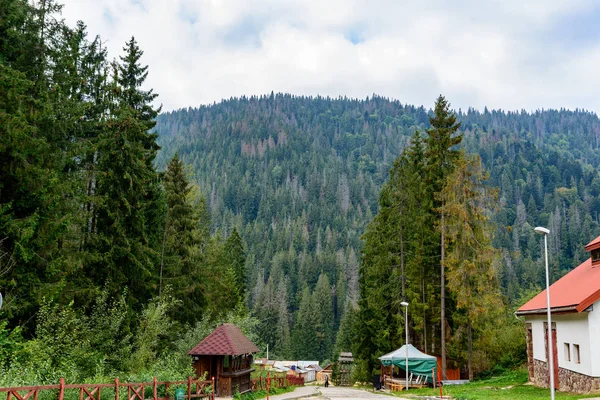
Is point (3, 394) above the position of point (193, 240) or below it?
below

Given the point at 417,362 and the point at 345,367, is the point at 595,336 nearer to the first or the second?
the point at 417,362

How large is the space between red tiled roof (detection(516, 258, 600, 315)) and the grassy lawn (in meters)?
3.17

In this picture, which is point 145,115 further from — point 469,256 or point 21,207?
point 469,256

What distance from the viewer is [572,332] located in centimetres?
2020

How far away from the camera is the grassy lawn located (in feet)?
64.4

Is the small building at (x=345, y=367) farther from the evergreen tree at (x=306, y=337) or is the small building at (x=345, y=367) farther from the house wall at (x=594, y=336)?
the house wall at (x=594, y=336)

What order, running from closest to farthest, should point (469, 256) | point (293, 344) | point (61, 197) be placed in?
point (61, 197)
point (469, 256)
point (293, 344)

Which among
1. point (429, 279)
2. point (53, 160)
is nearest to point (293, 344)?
point (429, 279)

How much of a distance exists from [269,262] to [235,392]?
12673 cm

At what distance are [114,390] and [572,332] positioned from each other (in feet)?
55.9

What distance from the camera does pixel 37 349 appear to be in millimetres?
17016

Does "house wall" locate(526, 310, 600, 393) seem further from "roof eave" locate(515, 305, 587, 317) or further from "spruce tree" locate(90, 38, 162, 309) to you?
"spruce tree" locate(90, 38, 162, 309)

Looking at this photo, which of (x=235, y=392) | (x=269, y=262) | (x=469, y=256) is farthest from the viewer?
(x=269, y=262)

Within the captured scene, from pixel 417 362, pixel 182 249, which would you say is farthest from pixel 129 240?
pixel 417 362
